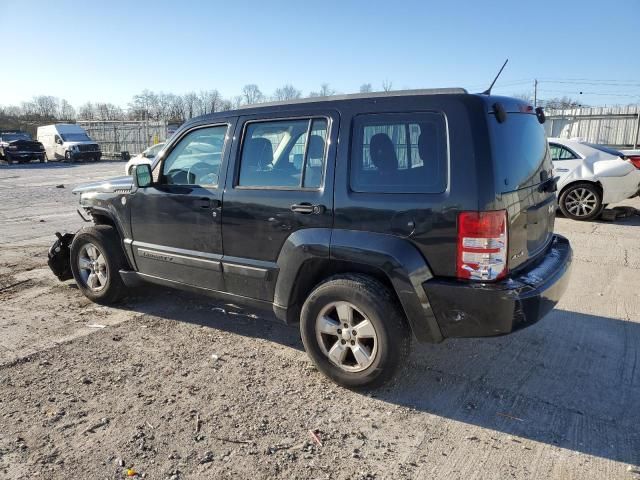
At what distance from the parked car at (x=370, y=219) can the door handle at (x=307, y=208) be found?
0.5 inches

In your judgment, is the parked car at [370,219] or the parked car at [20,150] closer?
the parked car at [370,219]

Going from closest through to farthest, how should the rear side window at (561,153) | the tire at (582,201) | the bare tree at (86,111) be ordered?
the tire at (582,201) < the rear side window at (561,153) < the bare tree at (86,111)

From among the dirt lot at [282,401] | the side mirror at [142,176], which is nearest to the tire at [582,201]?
the dirt lot at [282,401]

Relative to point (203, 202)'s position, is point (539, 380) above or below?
below

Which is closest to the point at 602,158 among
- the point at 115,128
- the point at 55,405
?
the point at 55,405

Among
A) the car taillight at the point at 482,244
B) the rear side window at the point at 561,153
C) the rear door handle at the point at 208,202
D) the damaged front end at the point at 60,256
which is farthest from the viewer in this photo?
the rear side window at the point at 561,153

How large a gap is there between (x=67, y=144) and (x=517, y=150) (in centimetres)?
3426

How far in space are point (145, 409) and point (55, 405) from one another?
629 mm

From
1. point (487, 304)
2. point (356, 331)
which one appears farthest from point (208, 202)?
point (487, 304)

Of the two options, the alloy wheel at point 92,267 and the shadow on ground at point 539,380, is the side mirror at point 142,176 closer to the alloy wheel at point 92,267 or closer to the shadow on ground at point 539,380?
the alloy wheel at point 92,267

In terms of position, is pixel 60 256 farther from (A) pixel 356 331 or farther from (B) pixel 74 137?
(B) pixel 74 137

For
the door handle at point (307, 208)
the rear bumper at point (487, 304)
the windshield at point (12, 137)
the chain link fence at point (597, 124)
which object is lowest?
the rear bumper at point (487, 304)

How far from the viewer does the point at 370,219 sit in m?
3.16

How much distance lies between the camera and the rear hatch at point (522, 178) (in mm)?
2957
